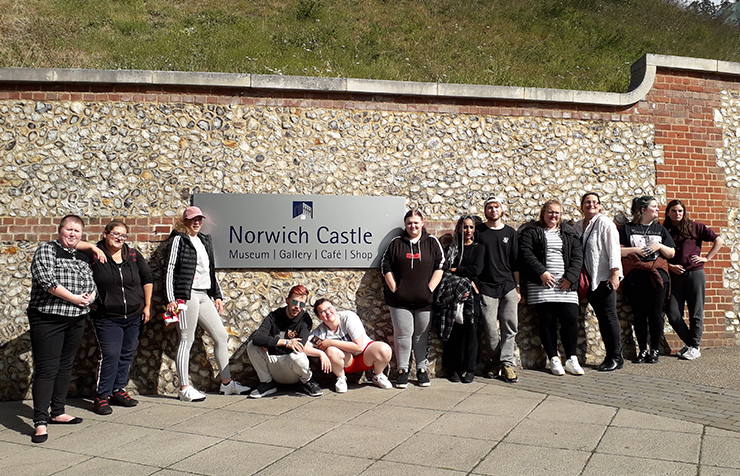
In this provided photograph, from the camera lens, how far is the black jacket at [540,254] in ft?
21.4

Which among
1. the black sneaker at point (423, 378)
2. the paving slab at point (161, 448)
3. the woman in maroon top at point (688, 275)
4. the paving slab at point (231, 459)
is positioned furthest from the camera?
the woman in maroon top at point (688, 275)

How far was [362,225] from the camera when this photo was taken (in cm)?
661

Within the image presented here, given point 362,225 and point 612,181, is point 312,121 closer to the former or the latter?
point 362,225

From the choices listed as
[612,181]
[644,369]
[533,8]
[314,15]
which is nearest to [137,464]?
[644,369]

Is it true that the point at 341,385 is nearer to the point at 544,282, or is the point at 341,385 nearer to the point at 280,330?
the point at 280,330

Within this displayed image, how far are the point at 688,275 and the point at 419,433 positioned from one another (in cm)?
454

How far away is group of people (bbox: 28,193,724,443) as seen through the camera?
216 inches

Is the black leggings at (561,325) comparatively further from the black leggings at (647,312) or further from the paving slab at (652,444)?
the paving slab at (652,444)

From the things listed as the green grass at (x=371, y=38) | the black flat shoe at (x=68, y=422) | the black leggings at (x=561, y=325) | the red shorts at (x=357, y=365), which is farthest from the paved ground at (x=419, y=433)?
the green grass at (x=371, y=38)

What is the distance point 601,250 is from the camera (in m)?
6.68

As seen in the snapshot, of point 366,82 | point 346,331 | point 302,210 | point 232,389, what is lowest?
point 232,389

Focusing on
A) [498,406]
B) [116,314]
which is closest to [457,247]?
[498,406]

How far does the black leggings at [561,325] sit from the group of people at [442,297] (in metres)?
0.01

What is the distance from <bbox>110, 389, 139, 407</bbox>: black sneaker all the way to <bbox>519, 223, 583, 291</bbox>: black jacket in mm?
4385
